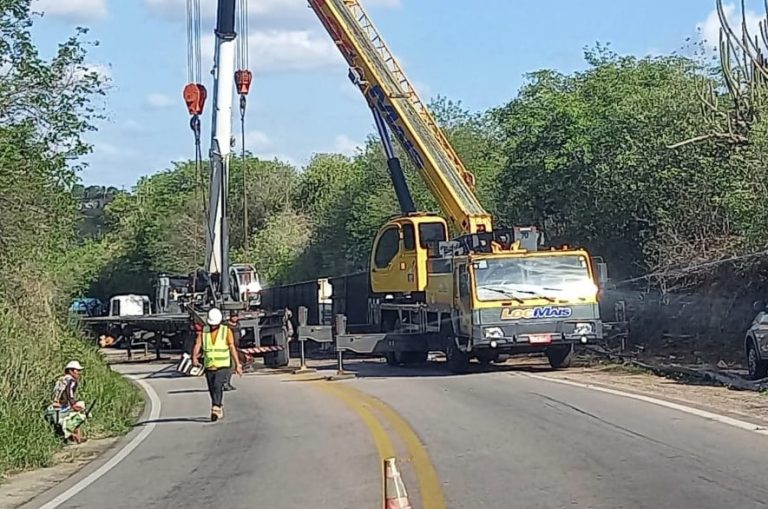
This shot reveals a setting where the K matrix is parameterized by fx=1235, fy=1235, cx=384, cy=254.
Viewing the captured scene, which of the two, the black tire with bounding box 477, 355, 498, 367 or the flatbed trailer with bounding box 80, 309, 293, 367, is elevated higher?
the flatbed trailer with bounding box 80, 309, 293, 367

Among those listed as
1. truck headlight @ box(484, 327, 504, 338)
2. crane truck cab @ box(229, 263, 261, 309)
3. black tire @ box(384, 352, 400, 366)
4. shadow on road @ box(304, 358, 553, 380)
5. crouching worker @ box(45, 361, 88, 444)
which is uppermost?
crane truck cab @ box(229, 263, 261, 309)

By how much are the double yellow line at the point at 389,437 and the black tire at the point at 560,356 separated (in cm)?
429

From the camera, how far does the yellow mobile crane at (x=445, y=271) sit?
2286cm

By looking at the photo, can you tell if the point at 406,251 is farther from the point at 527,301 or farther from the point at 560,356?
the point at 527,301

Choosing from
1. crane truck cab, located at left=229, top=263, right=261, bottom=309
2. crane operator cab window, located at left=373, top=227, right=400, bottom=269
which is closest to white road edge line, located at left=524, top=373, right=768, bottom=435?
crane operator cab window, located at left=373, top=227, right=400, bottom=269

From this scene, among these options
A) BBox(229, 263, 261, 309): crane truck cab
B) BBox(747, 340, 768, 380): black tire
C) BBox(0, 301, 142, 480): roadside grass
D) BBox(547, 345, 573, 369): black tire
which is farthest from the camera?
BBox(229, 263, 261, 309): crane truck cab

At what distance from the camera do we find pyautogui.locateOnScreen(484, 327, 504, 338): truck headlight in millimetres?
22672

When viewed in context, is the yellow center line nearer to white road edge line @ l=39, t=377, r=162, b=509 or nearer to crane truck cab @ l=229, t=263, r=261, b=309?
white road edge line @ l=39, t=377, r=162, b=509

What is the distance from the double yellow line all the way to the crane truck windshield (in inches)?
126

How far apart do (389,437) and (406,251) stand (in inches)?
547

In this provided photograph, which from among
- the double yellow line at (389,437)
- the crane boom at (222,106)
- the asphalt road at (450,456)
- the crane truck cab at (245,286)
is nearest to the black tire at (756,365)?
the asphalt road at (450,456)

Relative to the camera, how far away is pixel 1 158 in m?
21.8

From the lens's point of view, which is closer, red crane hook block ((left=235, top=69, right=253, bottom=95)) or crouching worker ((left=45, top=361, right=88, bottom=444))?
crouching worker ((left=45, top=361, right=88, bottom=444))

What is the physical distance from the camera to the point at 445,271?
82.0 ft
